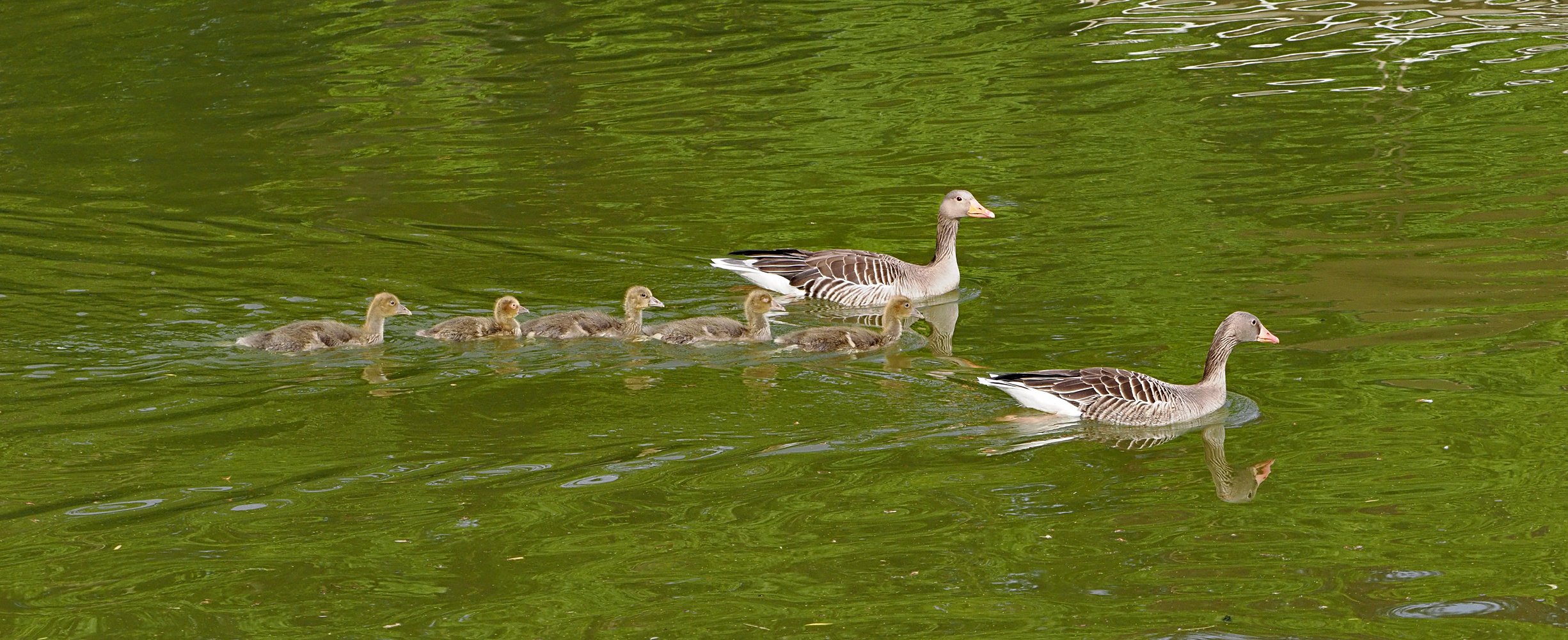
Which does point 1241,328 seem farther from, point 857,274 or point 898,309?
point 857,274

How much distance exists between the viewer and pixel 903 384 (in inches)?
469

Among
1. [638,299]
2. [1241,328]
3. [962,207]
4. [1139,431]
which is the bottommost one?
[1139,431]

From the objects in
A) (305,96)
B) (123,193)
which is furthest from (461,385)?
(305,96)

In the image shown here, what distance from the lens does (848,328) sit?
519 inches

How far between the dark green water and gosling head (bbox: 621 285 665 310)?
310 mm

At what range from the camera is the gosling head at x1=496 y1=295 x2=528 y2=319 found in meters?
13.2

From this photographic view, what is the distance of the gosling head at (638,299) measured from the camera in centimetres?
1320

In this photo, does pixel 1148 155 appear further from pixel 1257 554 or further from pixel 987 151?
pixel 1257 554

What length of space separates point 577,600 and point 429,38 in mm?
24012

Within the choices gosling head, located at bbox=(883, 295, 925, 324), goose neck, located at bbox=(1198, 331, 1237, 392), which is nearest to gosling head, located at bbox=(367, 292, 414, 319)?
gosling head, located at bbox=(883, 295, 925, 324)

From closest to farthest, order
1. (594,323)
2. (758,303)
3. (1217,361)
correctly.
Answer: (1217,361), (594,323), (758,303)

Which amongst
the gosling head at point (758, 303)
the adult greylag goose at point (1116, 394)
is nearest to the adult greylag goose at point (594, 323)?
the gosling head at point (758, 303)

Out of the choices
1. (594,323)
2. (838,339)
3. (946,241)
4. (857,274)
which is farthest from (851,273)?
(594,323)

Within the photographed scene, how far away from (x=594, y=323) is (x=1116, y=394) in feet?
14.3
